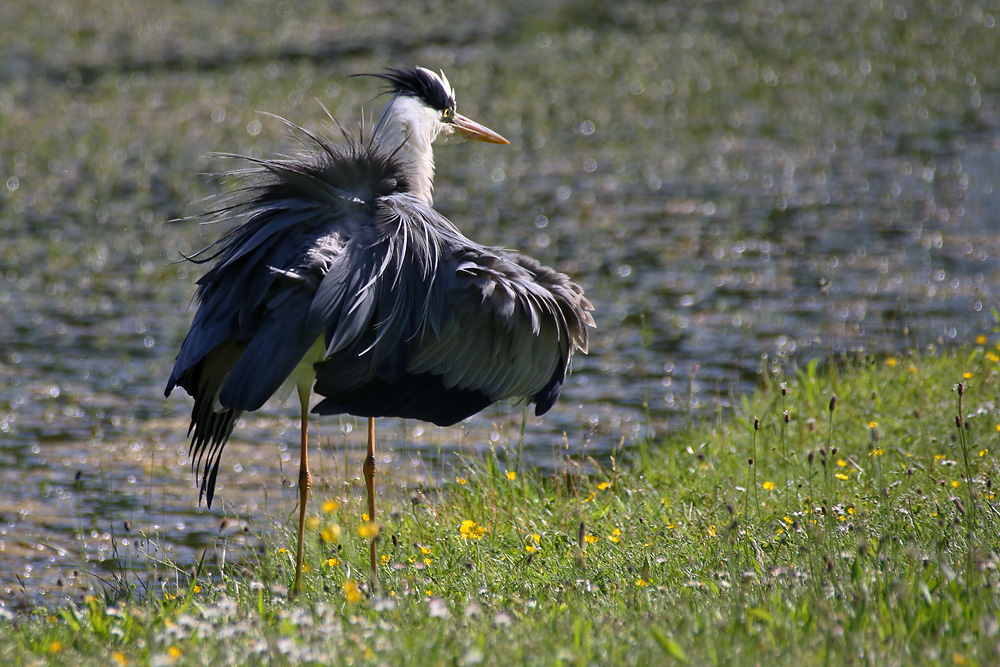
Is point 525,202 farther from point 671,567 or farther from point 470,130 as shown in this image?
point 671,567

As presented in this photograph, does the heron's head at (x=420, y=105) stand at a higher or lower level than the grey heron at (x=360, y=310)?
higher

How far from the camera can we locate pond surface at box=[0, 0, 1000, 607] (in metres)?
7.46

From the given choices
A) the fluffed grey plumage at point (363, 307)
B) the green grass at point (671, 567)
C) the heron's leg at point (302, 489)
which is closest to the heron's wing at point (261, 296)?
the fluffed grey plumage at point (363, 307)

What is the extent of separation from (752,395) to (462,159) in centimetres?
873

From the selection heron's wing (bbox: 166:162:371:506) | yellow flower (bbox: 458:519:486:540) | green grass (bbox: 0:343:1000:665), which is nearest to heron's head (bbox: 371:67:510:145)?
heron's wing (bbox: 166:162:371:506)

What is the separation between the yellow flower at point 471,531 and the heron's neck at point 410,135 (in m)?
1.64

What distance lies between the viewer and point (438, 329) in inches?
188

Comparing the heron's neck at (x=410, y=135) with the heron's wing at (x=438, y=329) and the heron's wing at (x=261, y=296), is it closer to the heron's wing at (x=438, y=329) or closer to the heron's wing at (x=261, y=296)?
the heron's wing at (x=438, y=329)

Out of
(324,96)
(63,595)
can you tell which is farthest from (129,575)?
(324,96)

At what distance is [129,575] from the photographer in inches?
235

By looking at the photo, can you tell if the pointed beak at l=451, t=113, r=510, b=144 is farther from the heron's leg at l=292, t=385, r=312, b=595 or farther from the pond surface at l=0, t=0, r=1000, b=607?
the heron's leg at l=292, t=385, r=312, b=595

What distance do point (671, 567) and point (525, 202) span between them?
9.77 m

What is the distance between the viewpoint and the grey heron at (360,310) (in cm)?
448

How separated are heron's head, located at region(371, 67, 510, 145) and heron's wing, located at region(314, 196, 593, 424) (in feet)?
3.00
